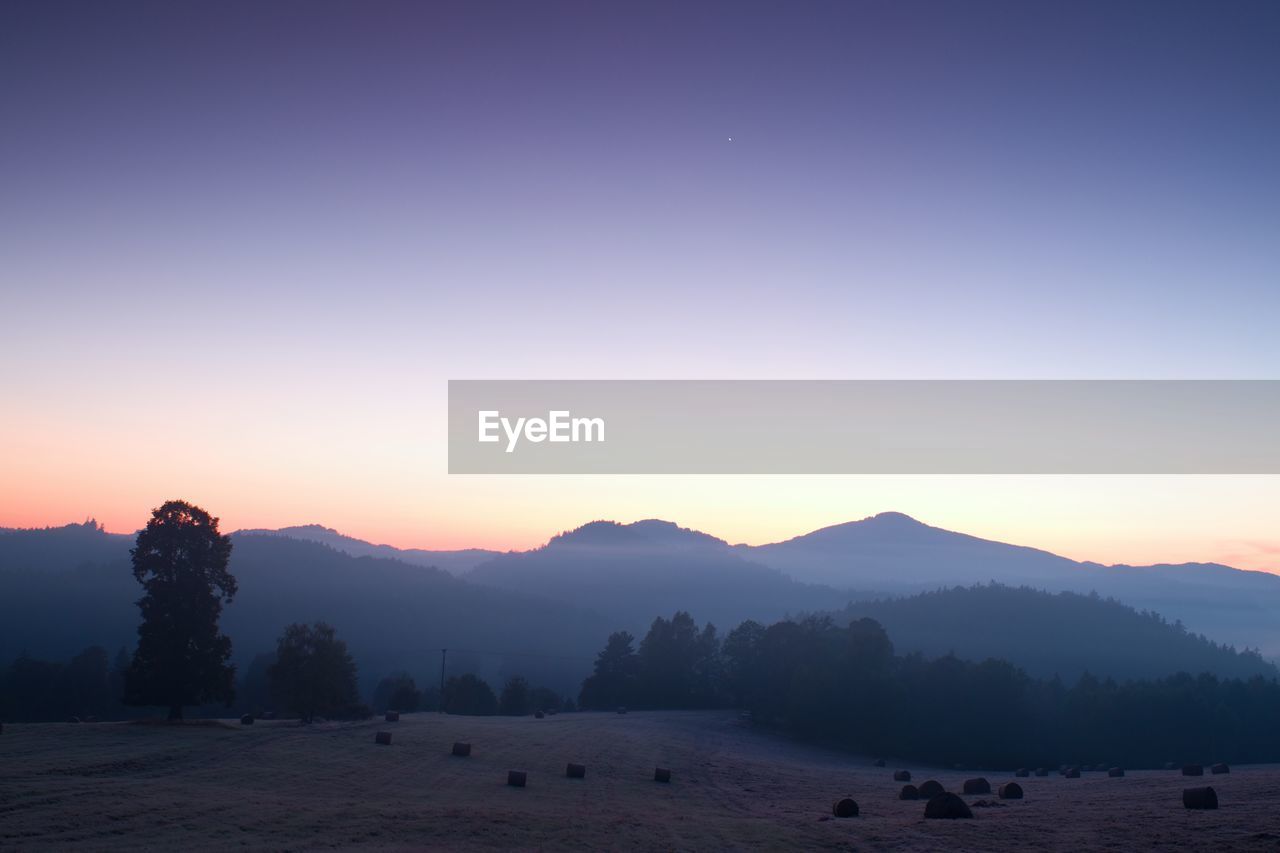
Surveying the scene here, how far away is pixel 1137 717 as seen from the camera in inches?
3910

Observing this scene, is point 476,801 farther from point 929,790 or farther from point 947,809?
point 929,790

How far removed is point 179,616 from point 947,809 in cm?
4963

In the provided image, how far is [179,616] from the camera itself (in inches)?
2281

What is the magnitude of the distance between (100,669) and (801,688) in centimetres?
9192

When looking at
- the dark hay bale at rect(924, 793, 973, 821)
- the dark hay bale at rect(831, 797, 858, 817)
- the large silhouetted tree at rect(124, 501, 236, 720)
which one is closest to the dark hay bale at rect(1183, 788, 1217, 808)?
the dark hay bale at rect(924, 793, 973, 821)

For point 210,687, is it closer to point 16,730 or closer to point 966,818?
point 16,730

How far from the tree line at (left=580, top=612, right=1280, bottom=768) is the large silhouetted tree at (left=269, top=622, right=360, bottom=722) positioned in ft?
170

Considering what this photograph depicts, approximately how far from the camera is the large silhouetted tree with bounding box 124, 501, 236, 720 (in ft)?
187

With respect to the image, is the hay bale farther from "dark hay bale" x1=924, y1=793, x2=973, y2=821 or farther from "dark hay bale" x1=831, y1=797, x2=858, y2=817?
"dark hay bale" x1=831, y1=797, x2=858, y2=817

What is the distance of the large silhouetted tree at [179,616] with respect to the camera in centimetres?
5691

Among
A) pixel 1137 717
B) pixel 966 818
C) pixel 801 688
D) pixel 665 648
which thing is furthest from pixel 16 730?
pixel 1137 717

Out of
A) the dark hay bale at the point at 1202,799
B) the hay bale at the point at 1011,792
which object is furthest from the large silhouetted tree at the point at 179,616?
the dark hay bale at the point at 1202,799

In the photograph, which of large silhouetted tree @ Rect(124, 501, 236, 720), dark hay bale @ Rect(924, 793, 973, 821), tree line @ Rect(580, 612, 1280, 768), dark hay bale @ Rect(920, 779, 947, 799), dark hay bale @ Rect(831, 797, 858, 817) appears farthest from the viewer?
tree line @ Rect(580, 612, 1280, 768)

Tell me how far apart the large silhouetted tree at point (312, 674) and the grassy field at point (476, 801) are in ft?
15.3
